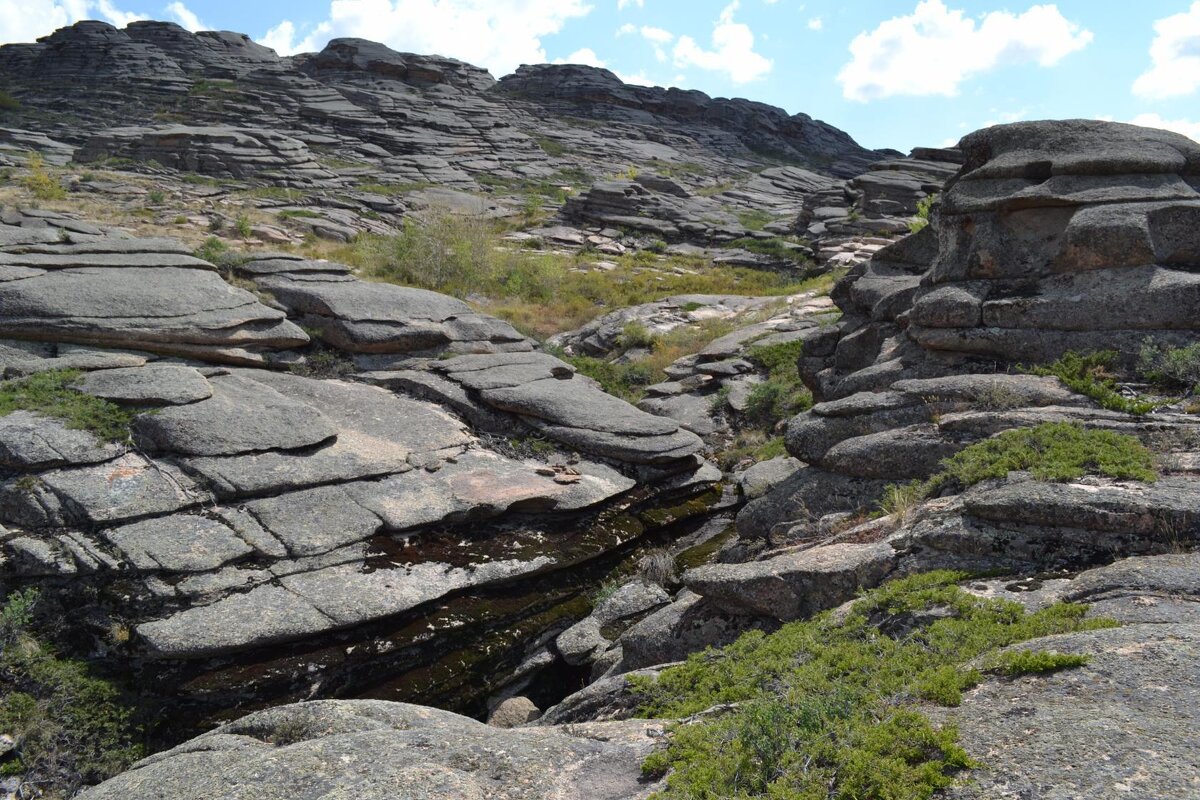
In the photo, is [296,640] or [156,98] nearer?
[296,640]

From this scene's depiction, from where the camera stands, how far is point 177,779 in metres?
5.18

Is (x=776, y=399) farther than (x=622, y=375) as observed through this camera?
No

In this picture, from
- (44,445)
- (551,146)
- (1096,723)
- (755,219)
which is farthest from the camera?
(551,146)

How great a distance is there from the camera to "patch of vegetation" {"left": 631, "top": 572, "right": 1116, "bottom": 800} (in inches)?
164

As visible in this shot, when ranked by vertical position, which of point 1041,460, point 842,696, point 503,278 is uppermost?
point 503,278

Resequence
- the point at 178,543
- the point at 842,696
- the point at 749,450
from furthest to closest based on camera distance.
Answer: the point at 749,450, the point at 178,543, the point at 842,696

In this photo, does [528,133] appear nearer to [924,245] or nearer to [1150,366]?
[924,245]

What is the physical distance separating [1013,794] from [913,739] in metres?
0.61

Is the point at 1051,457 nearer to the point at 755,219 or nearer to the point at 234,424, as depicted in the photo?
the point at 234,424

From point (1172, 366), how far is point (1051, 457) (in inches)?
117

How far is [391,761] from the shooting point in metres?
4.80

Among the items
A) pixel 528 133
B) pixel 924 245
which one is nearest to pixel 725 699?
pixel 924 245

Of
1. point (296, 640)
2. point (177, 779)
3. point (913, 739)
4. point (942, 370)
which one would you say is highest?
point (942, 370)

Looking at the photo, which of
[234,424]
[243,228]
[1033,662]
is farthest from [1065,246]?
[243,228]
